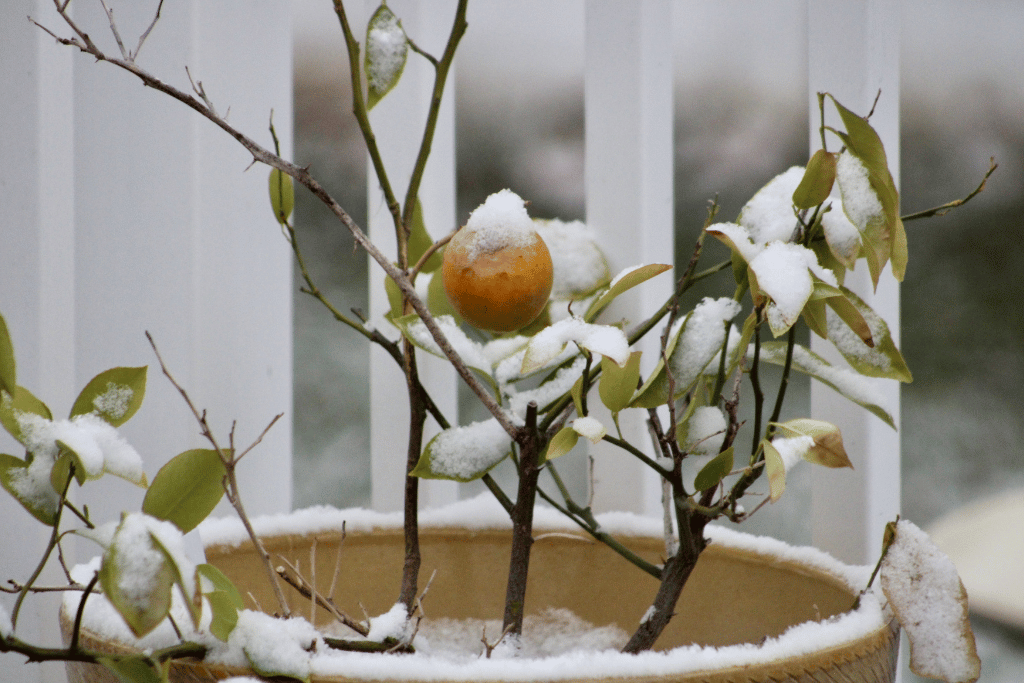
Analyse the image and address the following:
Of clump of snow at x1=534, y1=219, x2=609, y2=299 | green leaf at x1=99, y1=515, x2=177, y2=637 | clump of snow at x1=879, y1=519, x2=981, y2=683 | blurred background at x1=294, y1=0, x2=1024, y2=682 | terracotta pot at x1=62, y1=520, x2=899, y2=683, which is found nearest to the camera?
green leaf at x1=99, y1=515, x2=177, y2=637

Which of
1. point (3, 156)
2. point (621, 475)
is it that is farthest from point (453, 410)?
point (3, 156)

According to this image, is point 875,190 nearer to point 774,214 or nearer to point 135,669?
point 774,214

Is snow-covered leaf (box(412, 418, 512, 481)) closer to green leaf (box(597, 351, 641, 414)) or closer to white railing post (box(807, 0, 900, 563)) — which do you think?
green leaf (box(597, 351, 641, 414))

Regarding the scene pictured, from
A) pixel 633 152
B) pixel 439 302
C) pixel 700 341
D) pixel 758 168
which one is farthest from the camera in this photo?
pixel 758 168

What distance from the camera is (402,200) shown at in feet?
1.97

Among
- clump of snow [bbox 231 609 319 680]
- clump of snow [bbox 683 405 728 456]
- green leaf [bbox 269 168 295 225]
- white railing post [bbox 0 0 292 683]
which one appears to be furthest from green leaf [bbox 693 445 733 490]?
white railing post [bbox 0 0 292 683]

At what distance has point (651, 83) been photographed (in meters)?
0.56

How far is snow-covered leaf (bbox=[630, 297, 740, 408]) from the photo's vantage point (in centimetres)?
33

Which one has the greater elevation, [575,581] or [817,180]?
[817,180]

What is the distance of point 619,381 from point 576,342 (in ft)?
0.12

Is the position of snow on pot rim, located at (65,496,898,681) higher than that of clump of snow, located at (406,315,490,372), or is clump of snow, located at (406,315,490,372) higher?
clump of snow, located at (406,315,490,372)

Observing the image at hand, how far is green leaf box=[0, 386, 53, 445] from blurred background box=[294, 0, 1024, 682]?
0.36m

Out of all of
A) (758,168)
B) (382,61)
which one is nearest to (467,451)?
(382,61)

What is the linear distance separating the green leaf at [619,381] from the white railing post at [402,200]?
0.97ft
